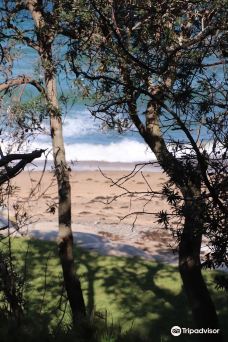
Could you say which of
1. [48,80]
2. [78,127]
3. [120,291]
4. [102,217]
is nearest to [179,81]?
[48,80]

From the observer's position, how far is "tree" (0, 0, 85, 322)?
604 centimetres

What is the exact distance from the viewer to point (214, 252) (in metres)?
3.48

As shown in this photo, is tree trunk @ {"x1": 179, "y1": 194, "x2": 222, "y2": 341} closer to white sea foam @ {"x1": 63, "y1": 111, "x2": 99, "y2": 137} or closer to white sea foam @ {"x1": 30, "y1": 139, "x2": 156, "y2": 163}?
white sea foam @ {"x1": 30, "y1": 139, "x2": 156, "y2": 163}

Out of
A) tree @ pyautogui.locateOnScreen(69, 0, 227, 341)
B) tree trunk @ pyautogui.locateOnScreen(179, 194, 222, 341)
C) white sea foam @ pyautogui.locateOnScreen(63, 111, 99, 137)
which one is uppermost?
white sea foam @ pyautogui.locateOnScreen(63, 111, 99, 137)

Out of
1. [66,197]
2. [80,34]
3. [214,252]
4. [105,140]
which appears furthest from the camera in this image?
[105,140]

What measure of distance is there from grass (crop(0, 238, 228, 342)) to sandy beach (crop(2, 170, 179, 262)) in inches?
21.1

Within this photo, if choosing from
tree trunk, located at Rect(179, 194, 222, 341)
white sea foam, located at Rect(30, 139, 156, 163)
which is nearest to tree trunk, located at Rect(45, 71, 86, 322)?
tree trunk, located at Rect(179, 194, 222, 341)

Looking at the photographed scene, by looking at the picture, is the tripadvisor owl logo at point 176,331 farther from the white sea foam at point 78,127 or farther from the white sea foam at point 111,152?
the white sea foam at point 78,127

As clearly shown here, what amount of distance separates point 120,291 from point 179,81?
4.72m

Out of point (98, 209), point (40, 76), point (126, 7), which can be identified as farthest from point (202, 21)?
point (98, 209)

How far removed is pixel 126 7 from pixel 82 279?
5068mm

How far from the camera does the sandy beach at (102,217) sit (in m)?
10.2

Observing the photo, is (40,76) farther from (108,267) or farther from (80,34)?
(108,267)

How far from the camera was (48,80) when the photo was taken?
6281 mm
